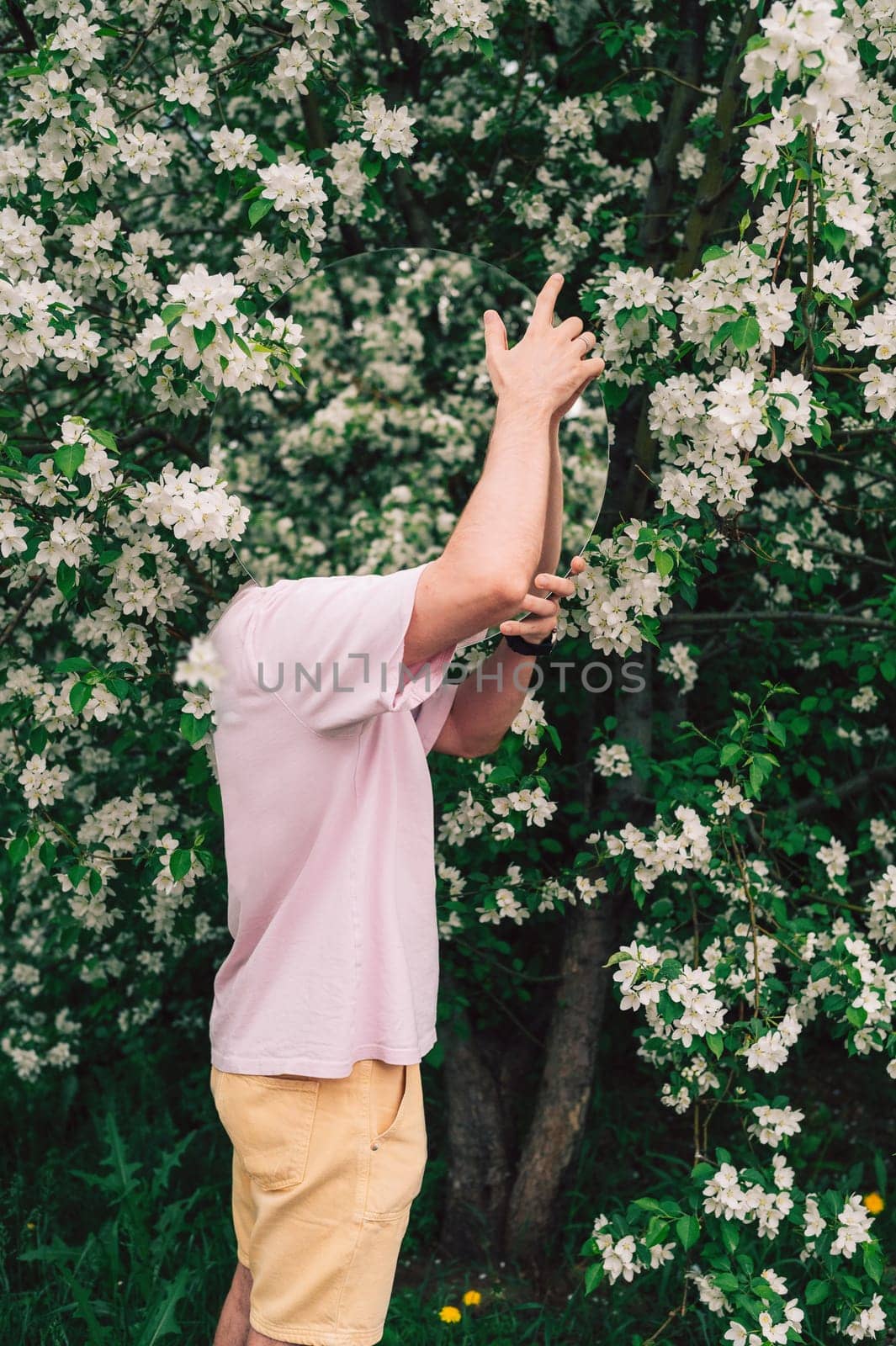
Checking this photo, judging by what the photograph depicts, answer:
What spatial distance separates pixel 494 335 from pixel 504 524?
49 cm

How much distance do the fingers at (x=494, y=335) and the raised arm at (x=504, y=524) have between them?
3.4 inches

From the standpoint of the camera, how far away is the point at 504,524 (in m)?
1.52

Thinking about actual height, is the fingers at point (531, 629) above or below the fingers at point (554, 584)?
below

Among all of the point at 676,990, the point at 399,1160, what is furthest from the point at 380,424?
the point at 399,1160

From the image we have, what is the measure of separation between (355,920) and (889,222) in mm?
1861

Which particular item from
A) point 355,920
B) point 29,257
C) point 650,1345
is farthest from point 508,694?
point 650,1345

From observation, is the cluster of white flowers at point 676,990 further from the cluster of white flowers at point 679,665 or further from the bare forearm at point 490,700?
the cluster of white flowers at point 679,665

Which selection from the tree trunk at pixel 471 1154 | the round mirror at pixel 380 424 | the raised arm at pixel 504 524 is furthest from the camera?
the tree trunk at pixel 471 1154

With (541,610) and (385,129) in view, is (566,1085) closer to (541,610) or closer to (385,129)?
(541,610)

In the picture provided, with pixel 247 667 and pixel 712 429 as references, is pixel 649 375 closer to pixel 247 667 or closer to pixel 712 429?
pixel 712 429

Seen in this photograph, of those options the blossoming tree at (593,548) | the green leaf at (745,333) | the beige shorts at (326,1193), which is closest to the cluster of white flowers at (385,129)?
the blossoming tree at (593,548)

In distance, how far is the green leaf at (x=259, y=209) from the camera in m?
2.22

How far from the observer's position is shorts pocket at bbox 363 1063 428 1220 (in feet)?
5.53

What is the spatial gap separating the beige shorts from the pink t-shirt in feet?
0.19
